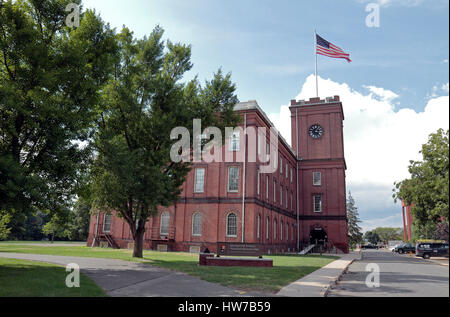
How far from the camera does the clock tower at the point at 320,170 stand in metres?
48.2

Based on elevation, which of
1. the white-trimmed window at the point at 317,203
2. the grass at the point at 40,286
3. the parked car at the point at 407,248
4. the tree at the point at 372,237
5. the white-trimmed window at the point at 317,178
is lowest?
the tree at the point at 372,237

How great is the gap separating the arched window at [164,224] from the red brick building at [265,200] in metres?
0.11

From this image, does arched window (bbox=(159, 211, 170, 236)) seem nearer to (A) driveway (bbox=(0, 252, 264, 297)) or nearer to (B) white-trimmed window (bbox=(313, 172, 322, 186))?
(A) driveway (bbox=(0, 252, 264, 297))

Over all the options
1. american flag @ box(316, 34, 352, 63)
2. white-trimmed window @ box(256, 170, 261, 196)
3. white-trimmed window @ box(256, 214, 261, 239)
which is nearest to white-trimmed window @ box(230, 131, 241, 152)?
white-trimmed window @ box(256, 170, 261, 196)

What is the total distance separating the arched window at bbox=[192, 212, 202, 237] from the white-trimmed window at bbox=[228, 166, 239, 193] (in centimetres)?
436

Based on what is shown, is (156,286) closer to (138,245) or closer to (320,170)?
(138,245)

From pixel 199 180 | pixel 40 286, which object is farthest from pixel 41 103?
pixel 199 180

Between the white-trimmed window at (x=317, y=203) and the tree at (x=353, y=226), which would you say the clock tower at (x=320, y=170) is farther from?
the tree at (x=353, y=226)

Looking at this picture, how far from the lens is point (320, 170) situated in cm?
5066

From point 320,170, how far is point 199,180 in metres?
22.7

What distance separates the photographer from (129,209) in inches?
864

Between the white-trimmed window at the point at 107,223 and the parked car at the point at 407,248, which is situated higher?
the white-trimmed window at the point at 107,223

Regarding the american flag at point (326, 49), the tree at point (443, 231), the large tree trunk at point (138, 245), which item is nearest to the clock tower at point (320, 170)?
the american flag at point (326, 49)

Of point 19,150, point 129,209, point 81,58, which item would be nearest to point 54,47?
point 81,58
